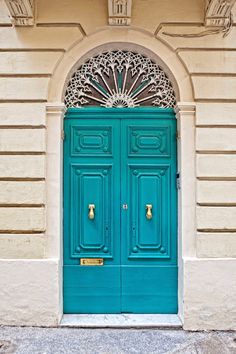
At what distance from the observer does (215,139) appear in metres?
4.57

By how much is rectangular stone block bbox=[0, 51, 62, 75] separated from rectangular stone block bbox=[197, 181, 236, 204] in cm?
240

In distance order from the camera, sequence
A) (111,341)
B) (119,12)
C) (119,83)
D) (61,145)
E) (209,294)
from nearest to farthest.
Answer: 1. (111,341)
2. (209,294)
3. (119,12)
4. (61,145)
5. (119,83)

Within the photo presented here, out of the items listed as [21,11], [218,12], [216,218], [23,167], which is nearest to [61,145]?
[23,167]

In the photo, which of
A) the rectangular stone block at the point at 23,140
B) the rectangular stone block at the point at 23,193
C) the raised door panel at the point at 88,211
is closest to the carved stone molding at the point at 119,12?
the rectangular stone block at the point at 23,140

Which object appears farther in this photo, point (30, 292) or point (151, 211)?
point (151, 211)

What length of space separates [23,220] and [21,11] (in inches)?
102

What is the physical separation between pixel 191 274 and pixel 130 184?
136cm

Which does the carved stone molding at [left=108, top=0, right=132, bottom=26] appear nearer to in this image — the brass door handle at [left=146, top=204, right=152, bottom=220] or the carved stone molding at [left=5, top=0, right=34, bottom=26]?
the carved stone molding at [left=5, top=0, right=34, bottom=26]

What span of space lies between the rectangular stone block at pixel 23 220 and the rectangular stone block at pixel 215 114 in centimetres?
231

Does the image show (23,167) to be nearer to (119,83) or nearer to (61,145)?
(61,145)

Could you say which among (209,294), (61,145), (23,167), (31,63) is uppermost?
(31,63)

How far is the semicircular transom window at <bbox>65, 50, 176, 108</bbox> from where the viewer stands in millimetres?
4816

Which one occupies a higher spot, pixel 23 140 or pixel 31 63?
pixel 31 63

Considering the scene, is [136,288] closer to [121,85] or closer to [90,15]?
[121,85]
